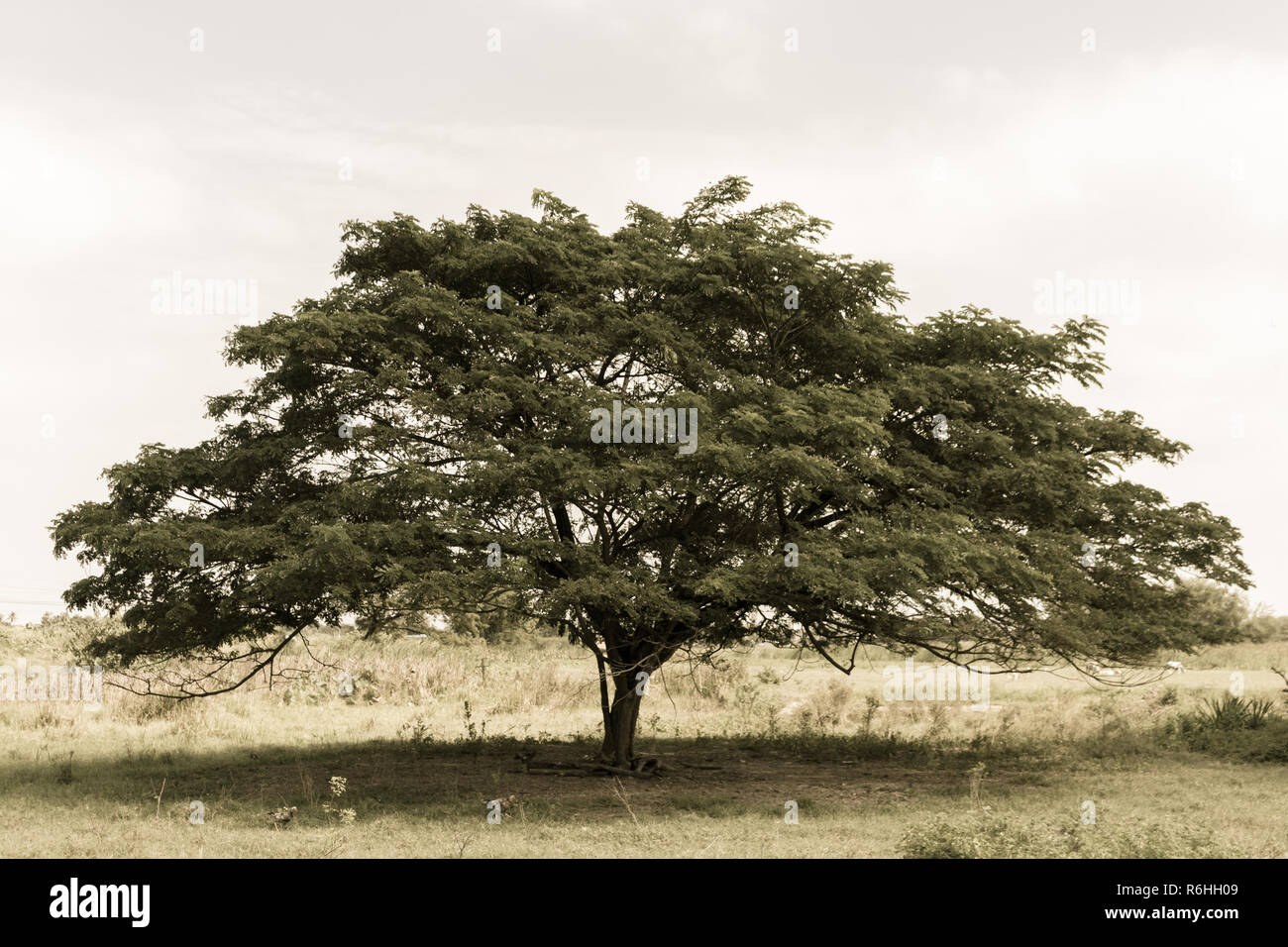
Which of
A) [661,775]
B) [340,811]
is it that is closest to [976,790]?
[661,775]

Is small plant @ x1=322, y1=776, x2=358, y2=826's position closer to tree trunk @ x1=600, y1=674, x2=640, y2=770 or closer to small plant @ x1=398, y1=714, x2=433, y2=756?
tree trunk @ x1=600, y1=674, x2=640, y2=770

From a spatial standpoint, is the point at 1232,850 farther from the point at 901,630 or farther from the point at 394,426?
the point at 394,426

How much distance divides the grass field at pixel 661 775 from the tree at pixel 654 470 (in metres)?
2.33

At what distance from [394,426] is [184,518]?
322cm

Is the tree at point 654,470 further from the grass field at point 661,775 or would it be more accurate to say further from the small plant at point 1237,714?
the small plant at point 1237,714

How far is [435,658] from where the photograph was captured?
120 feet

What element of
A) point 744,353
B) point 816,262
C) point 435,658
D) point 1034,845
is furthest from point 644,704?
point 1034,845

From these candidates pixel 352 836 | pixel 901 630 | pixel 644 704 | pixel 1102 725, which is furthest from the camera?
pixel 644 704

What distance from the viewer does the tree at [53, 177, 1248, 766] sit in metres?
13.8

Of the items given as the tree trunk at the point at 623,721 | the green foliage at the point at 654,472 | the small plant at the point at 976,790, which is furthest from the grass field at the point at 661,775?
the green foliage at the point at 654,472

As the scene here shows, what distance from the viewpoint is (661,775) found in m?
18.3

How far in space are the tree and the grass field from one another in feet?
7.65

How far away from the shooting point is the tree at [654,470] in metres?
13.8

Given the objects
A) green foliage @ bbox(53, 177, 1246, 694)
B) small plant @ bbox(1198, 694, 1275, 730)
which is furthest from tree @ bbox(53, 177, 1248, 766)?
small plant @ bbox(1198, 694, 1275, 730)
